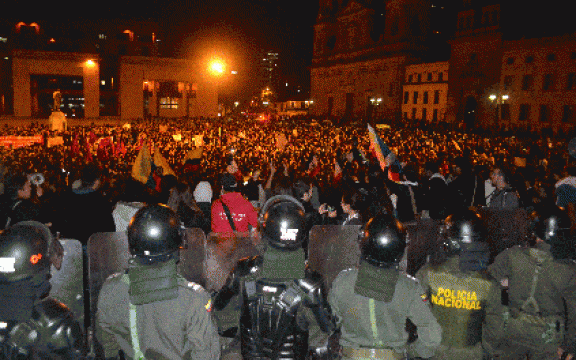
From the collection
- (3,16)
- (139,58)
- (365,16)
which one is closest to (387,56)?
(365,16)

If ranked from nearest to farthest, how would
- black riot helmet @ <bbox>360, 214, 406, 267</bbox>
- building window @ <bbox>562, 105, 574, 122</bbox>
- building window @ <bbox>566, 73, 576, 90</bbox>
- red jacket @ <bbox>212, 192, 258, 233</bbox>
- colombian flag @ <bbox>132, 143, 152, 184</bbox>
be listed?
black riot helmet @ <bbox>360, 214, 406, 267</bbox> → red jacket @ <bbox>212, 192, 258, 233</bbox> → colombian flag @ <bbox>132, 143, 152, 184</bbox> → building window @ <bbox>566, 73, 576, 90</bbox> → building window @ <bbox>562, 105, 574, 122</bbox>

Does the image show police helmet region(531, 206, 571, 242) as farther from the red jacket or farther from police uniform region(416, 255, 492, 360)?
the red jacket

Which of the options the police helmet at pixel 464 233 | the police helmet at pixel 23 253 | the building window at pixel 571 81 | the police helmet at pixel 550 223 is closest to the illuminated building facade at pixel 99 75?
the building window at pixel 571 81

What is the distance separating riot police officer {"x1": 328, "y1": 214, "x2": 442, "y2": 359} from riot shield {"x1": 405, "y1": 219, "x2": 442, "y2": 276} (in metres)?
2.38

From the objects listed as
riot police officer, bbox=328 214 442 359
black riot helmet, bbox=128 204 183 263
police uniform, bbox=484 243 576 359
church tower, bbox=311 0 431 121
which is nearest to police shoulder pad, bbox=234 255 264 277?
black riot helmet, bbox=128 204 183 263

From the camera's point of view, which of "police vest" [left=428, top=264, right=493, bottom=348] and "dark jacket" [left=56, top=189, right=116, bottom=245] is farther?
"dark jacket" [left=56, top=189, right=116, bottom=245]

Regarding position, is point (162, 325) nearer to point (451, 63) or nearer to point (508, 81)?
point (508, 81)

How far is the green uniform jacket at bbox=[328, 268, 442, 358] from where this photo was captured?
3037mm

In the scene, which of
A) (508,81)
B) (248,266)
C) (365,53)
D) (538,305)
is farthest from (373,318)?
(365,53)

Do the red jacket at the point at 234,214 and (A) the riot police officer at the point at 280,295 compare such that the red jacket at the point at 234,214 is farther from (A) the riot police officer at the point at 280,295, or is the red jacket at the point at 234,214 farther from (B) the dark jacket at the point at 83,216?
(A) the riot police officer at the point at 280,295

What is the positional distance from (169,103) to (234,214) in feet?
153

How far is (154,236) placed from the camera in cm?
295

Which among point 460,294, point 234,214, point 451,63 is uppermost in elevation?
point 451,63

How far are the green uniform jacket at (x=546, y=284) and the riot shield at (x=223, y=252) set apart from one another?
2.43 metres
